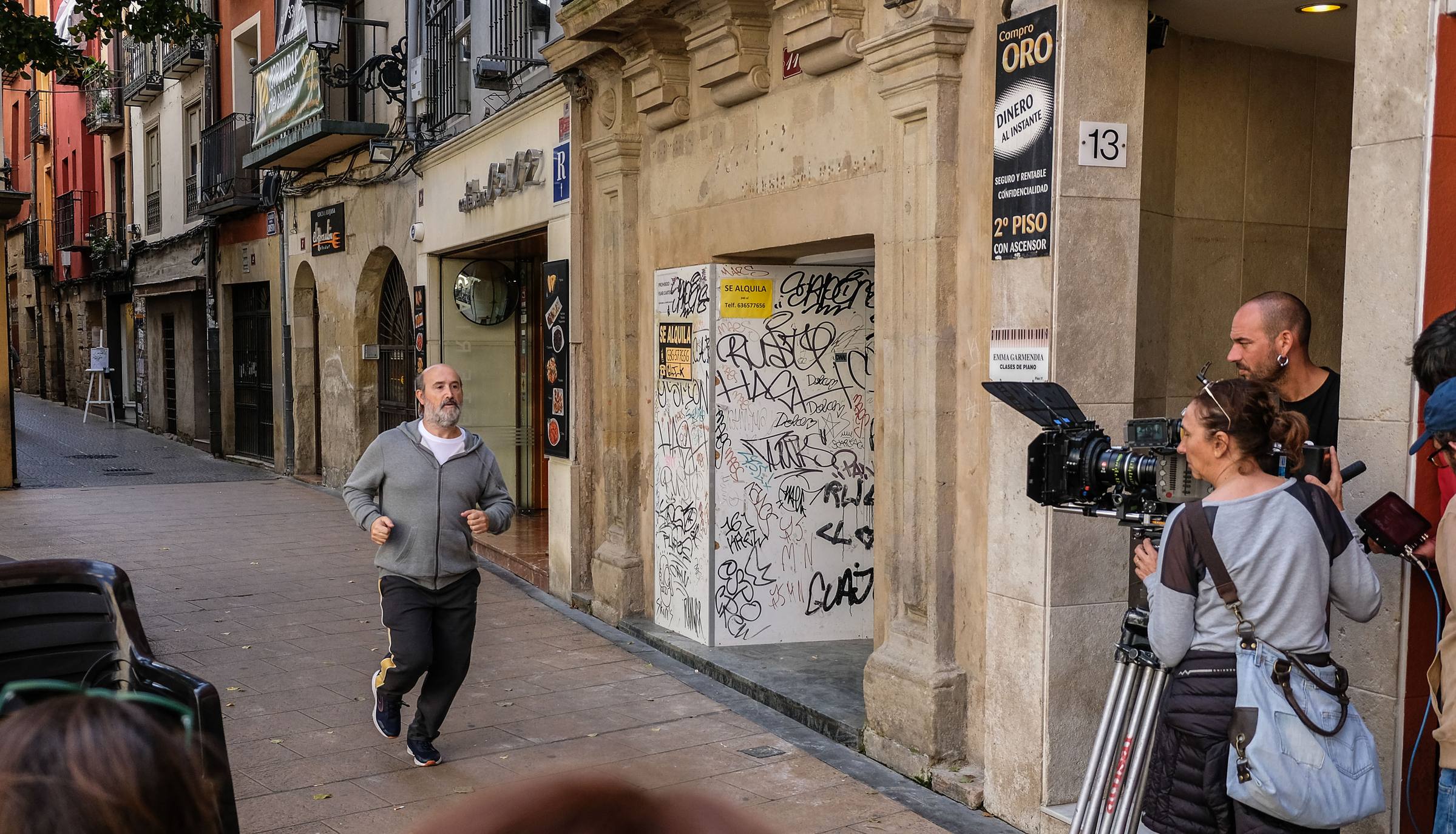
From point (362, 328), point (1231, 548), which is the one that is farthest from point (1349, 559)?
point (362, 328)

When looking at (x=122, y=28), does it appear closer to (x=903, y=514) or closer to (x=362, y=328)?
(x=362, y=328)

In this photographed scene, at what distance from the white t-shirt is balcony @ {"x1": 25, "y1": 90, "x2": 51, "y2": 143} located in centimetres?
3214

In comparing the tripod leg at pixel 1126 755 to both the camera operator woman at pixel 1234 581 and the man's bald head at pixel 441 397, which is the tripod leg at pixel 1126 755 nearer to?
the camera operator woman at pixel 1234 581

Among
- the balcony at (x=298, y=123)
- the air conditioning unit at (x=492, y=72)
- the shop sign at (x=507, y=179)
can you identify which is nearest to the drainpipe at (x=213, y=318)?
the balcony at (x=298, y=123)

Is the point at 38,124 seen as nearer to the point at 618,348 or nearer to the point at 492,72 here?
the point at 492,72

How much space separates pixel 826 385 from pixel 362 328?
9.40 metres

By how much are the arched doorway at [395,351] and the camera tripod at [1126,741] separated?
11897 millimetres

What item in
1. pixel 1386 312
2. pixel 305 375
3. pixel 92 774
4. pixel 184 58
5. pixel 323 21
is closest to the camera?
pixel 92 774

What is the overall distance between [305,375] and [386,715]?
41.6 ft

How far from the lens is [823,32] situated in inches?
263

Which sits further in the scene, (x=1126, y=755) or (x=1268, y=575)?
(x=1126, y=755)

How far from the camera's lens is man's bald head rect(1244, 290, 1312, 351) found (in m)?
4.22

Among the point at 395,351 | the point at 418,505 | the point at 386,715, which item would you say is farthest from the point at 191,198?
the point at 418,505

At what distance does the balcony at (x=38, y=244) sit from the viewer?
34406 mm
